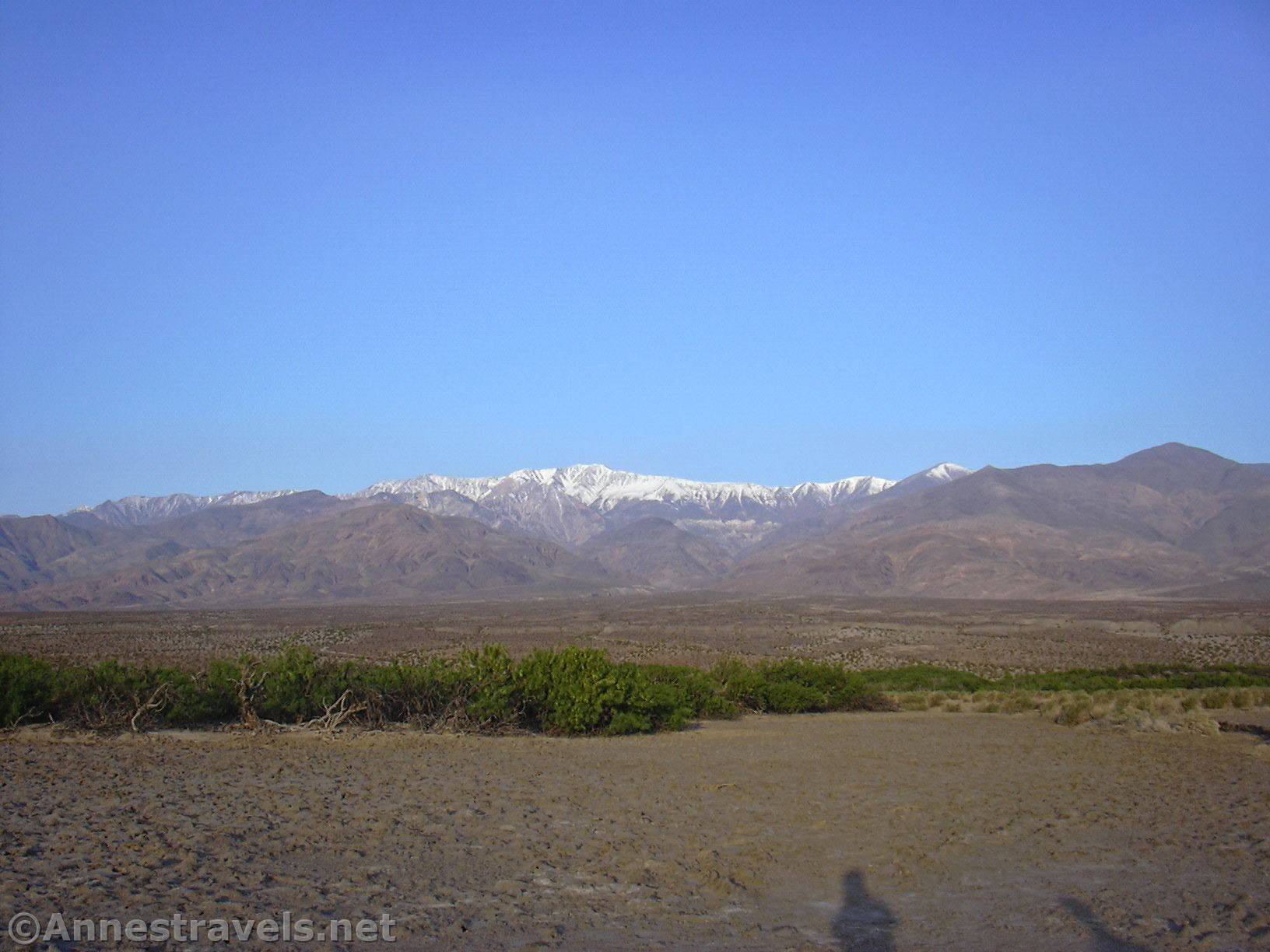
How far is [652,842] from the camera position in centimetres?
1123

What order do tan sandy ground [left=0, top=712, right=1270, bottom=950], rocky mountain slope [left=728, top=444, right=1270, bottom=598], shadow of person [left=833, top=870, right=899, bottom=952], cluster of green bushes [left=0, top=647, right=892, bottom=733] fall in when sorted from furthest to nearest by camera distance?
rocky mountain slope [left=728, top=444, right=1270, bottom=598] < cluster of green bushes [left=0, top=647, right=892, bottom=733] < tan sandy ground [left=0, top=712, right=1270, bottom=950] < shadow of person [left=833, top=870, right=899, bottom=952]

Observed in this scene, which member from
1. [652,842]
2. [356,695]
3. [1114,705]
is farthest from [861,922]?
[1114,705]

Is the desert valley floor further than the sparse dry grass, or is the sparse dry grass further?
the sparse dry grass

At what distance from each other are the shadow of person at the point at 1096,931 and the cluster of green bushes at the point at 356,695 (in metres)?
12.8

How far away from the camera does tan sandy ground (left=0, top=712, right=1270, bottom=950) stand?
334 inches

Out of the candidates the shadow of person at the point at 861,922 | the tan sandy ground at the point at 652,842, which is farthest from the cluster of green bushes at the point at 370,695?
the shadow of person at the point at 861,922

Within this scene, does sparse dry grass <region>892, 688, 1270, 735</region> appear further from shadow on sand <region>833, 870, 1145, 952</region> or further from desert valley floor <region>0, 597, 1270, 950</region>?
shadow on sand <region>833, 870, 1145, 952</region>

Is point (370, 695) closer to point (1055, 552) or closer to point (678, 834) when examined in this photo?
point (678, 834)

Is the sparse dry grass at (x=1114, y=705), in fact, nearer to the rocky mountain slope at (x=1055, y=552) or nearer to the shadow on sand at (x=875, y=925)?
the shadow on sand at (x=875, y=925)

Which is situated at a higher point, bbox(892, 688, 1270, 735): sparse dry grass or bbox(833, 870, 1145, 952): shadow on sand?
bbox(833, 870, 1145, 952): shadow on sand

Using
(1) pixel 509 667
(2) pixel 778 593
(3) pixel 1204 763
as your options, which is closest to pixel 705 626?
(1) pixel 509 667

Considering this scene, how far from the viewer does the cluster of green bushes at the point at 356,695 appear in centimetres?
1891

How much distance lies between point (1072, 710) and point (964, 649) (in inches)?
1331

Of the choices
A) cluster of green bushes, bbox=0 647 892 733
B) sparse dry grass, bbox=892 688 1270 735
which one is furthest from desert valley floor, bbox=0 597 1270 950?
sparse dry grass, bbox=892 688 1270 735
